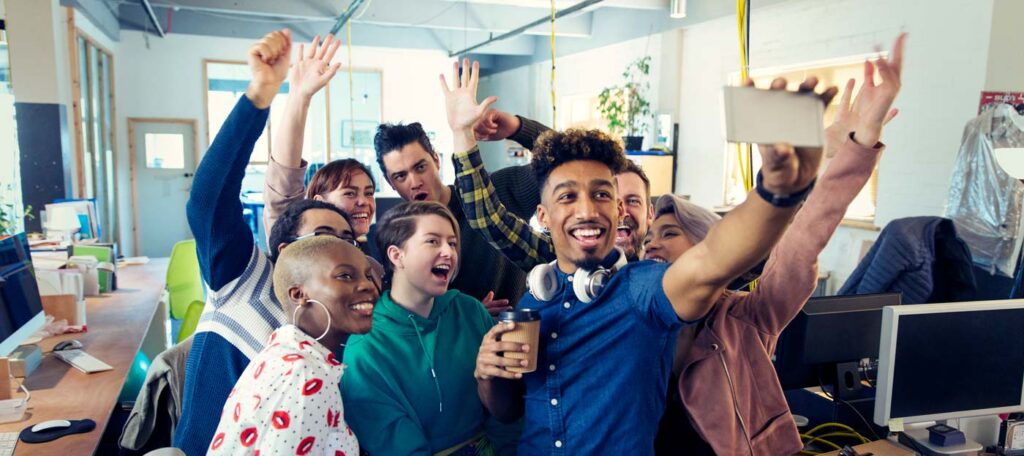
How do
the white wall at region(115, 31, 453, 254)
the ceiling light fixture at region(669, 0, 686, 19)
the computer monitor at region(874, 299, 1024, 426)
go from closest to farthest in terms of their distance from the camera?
the computer monitor at region(874, 299, 1024, 426) < the ceiling light fixture at region(669, 0, 686, 19) < the white wall at region(115, 31, 453, 254)

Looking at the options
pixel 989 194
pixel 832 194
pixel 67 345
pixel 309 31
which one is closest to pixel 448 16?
pixel 309 31

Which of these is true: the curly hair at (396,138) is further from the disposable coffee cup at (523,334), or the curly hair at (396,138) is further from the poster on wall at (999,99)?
the poster on wall at (999,99)

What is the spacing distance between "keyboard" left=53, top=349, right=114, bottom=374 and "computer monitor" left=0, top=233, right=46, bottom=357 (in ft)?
0.75

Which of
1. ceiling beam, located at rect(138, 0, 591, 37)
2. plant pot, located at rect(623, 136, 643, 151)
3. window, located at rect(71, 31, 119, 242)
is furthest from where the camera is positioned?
ceiling beam, located at rect(138, 0, 591, 37)

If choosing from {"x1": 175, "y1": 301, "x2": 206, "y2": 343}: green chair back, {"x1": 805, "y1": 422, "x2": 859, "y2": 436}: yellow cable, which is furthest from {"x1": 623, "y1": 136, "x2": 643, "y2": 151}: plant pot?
{"x1": 805, "y1": 422, "x2": 859, "y2": 436}: yellow cable

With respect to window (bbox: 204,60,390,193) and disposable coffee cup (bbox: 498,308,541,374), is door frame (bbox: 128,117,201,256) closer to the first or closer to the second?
window (bbox: 204,60,390,193)

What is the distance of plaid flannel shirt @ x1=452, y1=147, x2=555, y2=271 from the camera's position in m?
1.74

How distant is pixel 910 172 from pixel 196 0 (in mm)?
7721

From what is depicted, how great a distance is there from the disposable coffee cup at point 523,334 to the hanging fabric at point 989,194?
4.15m

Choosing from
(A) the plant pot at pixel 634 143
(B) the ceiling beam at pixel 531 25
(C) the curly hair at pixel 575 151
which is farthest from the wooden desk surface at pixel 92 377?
(A) the plant pot at pixel 634 143

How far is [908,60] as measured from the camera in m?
5.28

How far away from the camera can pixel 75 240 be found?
16.8 ft

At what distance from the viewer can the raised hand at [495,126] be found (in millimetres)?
2166

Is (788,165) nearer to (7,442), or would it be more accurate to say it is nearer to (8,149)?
(7,442)
